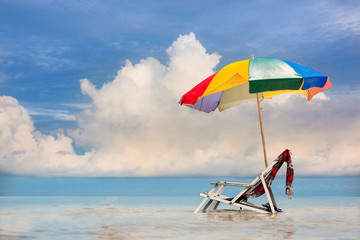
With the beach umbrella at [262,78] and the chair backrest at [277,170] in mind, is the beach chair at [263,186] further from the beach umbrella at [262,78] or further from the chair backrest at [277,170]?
the beach umbrella at [262,78]

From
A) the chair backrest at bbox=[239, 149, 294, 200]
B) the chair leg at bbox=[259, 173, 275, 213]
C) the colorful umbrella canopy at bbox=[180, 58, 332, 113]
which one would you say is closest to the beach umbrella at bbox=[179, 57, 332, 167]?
the colorful umbrella canopy at bbox=[180, 58, 332, 113]

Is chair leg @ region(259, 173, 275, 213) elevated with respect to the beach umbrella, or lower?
lower

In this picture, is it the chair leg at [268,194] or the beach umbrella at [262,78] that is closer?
the beach umbrella at [262,78]

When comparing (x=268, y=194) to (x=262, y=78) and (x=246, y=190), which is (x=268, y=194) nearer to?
(x=246, y=190)

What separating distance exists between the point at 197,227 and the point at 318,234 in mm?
1783

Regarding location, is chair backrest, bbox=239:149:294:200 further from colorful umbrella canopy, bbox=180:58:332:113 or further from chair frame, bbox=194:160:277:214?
colorful umbrella canopy, bbox=180:58:332:113

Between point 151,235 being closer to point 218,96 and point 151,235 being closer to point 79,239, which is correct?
point 79,239

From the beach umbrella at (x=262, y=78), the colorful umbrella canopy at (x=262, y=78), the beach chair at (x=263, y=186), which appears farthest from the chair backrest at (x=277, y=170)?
the colorful umbrella canopy at (x=262, y=78)

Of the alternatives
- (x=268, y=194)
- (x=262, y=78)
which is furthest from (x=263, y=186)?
(x=262, y=78)

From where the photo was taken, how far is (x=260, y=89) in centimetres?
732

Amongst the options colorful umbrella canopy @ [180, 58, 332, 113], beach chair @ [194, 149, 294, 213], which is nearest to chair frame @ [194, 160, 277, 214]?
beach chair @ [194, 149, 294, 213]

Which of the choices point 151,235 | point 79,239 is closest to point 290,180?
point 151,235

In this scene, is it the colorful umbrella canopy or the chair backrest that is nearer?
the colorful umbrella canopy

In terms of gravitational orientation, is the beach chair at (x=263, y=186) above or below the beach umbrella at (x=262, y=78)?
below
